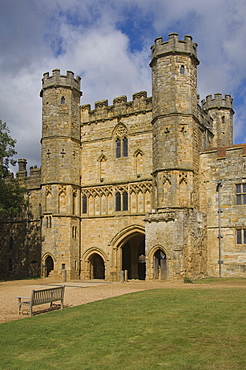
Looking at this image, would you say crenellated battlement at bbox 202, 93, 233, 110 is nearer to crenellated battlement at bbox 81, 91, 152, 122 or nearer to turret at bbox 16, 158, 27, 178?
crenellated battlement at bbox 81, 91, 152, 122

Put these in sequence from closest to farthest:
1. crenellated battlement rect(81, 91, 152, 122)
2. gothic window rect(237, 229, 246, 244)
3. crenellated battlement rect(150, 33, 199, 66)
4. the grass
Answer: the grass < gothic window rect(237, 229, 246, 244) < crenellated battlement rect(150, 33, 199, 66) < crenellated battlement rect(81, 91, 152, 122)

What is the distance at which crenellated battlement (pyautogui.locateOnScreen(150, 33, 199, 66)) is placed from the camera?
24.8 metres

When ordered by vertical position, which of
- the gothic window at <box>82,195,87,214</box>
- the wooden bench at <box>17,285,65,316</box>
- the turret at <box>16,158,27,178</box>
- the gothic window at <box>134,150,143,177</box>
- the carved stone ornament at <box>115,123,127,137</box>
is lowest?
the wooden bench at <box>17,285,65,316</box>

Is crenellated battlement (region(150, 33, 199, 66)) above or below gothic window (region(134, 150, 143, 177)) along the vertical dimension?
above

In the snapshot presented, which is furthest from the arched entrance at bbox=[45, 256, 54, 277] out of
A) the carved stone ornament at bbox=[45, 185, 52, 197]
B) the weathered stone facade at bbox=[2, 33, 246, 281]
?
the carved stone ornament at bbox=[45, 185, 52, 197]

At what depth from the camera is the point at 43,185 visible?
93.7 ft

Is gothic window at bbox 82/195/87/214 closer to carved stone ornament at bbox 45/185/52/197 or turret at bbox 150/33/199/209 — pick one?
carved stone ornament at bbox 45/185/52/197

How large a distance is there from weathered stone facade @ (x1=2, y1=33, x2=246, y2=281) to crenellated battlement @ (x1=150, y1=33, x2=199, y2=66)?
64mm

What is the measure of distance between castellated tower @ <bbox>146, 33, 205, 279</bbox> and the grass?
987cm

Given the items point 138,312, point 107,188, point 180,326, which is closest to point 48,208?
point 107,188

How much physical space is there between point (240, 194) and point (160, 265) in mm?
5911

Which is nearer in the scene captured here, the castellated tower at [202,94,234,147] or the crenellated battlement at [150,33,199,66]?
the crenellated battlement at [150,33,199,66]

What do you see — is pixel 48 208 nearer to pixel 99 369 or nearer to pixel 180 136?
pixel 180 136

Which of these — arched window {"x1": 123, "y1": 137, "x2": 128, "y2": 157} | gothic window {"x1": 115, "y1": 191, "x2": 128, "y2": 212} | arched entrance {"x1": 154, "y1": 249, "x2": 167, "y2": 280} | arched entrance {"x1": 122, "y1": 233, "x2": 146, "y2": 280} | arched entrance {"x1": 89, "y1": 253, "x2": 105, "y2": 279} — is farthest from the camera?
arched entrance {"x1": 89, "y1": 253, "x2": 105, "y2": 279}
